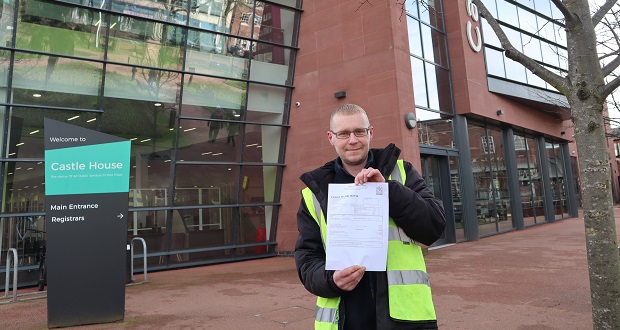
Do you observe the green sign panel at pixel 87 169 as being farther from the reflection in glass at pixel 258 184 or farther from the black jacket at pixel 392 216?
the reflection in glass at pixel 258 184

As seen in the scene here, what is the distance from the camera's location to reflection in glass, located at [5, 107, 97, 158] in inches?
383

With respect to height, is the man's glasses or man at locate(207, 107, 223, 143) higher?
man at locate(207, 107, 223, 143)

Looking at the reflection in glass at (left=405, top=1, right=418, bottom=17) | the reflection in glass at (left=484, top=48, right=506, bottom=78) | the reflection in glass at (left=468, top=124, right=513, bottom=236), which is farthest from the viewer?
the reflection in glass at (left=484, top=48, right=506, bottom=78)

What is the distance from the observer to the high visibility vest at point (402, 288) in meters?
1.93

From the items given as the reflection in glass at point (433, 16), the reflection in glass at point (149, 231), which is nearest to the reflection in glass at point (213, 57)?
the reflection in glass at point (149, 231)

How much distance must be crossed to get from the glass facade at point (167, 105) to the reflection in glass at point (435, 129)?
413cm

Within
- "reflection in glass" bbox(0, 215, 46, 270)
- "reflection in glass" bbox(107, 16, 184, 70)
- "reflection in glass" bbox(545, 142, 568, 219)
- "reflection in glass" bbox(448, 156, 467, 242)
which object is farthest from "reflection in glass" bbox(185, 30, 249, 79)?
"reflection in glass" bbox(545, 142, 568, 219)

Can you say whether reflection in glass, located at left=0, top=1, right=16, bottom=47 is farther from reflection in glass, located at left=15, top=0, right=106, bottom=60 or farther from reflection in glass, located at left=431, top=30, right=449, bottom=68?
reflection in glass, located at left=431, top=30, right=449, bottom=68

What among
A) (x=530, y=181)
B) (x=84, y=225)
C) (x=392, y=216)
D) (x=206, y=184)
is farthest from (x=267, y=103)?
(x=530, y=181)

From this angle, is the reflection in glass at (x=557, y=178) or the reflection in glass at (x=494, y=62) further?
the reflection in glass at (x=557, y=178)

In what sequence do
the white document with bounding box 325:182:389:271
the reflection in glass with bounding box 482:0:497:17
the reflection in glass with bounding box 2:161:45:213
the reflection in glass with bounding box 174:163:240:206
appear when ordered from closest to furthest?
the white document with bounding box 325:182:389:271 → the reflection in glass with bounding box 2:161:45:213 → the reflection in glass with bounding box 174:163:240:206 → the reflection in glass with bounding box 482:0:497:17

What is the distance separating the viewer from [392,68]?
11.4 m

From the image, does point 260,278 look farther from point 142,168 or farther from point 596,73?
point 596,73

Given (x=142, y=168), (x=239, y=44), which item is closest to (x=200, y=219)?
(x=142, y=168)
